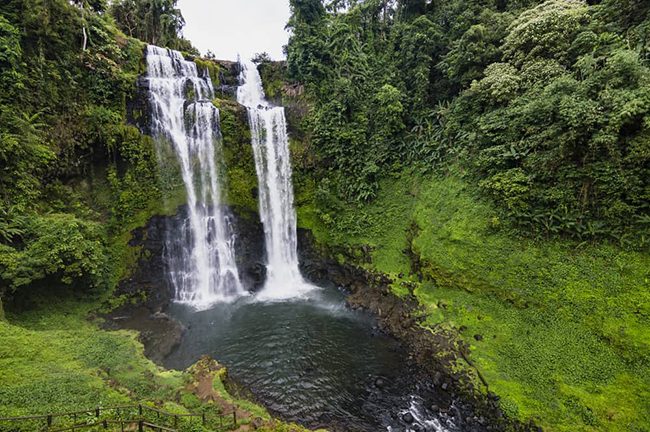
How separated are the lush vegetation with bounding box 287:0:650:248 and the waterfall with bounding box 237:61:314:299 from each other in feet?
8.47

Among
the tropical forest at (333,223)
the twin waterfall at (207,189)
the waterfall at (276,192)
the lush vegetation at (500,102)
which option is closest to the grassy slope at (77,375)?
the tropical forest at (333,223)

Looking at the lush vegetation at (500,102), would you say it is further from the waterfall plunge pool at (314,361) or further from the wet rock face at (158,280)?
the waterfall plunge pool at (314,361)

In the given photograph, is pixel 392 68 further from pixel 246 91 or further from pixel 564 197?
pixel 564 197

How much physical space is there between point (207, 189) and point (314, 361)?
1229 cm

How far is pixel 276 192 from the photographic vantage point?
1903 cm

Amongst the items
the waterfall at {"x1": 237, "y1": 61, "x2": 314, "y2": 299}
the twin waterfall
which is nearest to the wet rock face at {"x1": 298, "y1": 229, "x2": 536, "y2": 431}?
the waterfall at {"x1": 237, "y1": 61, "x2": 314, "y2": 299}

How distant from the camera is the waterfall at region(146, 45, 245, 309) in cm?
1658

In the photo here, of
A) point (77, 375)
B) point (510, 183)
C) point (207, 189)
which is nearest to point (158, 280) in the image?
point (207, 189)

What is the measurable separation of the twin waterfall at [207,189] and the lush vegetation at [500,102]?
3565 mm

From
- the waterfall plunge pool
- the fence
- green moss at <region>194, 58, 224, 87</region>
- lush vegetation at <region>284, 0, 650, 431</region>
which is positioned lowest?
the waterfall plunge pool

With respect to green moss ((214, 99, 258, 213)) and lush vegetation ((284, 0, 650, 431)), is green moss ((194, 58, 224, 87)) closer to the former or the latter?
green moss ((214, 99, 258, 213))

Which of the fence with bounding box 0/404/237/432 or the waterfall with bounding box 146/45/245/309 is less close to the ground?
the waterfall with bounding box 146/45/245/309

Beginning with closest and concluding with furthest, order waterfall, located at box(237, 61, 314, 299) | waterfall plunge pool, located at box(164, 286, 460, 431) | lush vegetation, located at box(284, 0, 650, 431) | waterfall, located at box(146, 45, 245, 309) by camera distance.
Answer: lush vegetation, located at box(284, 0, 650, 431) → waterfall plunge pool, located at box(164, 286, 460, 431) → waterfall, located at box(146, 45, 245, 309) → waterfall, located at box(237, 61, 314, 299)

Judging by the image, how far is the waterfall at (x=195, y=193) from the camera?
54.4 feet
